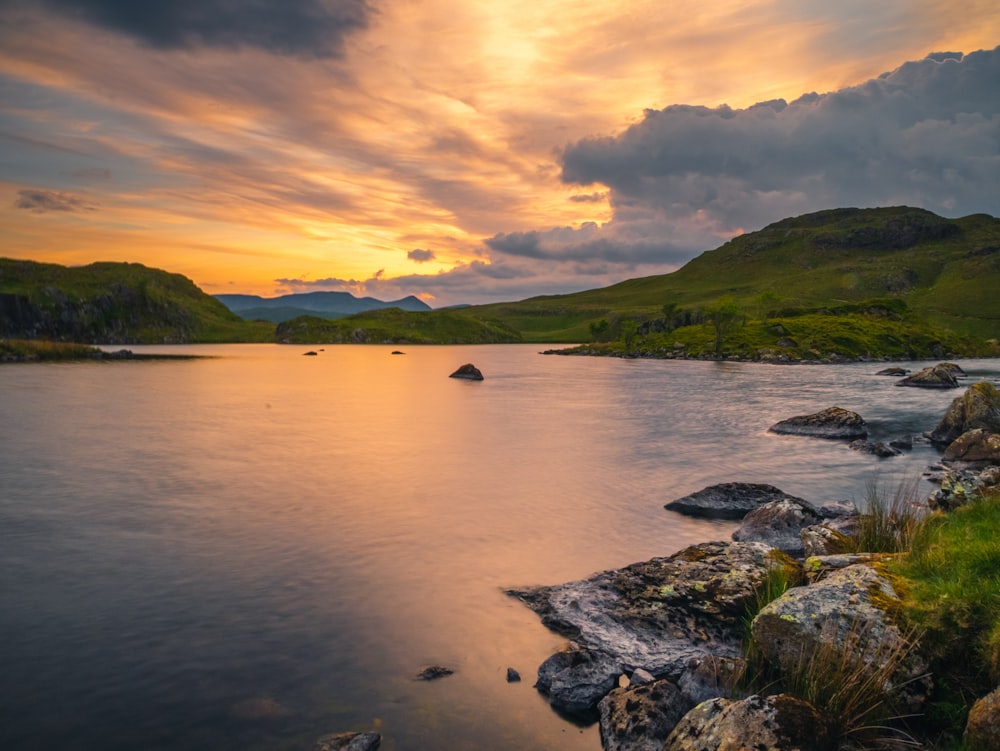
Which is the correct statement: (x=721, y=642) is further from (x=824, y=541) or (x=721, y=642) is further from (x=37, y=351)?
(x=37, y=351)

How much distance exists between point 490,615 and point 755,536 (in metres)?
10.8

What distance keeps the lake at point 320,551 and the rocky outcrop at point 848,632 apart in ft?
13.8

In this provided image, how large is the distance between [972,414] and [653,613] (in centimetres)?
4185

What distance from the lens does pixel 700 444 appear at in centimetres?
4800

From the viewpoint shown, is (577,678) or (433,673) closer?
(577,678)

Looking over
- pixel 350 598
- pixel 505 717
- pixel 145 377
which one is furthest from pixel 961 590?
pixel 145 377

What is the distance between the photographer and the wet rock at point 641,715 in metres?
10.9

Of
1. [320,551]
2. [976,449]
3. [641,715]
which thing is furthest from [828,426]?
[641,715]

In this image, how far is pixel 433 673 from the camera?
13961 millimetres

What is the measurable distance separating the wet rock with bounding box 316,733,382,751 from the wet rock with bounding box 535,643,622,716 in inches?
151

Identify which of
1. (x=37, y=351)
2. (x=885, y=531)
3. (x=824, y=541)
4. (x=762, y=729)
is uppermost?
(x=37, y=351)

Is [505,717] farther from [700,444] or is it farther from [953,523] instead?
[700,444]

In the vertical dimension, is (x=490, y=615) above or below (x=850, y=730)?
below

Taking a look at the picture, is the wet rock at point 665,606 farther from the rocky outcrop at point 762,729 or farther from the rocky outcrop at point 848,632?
the rocky outcrop at point 762,729
